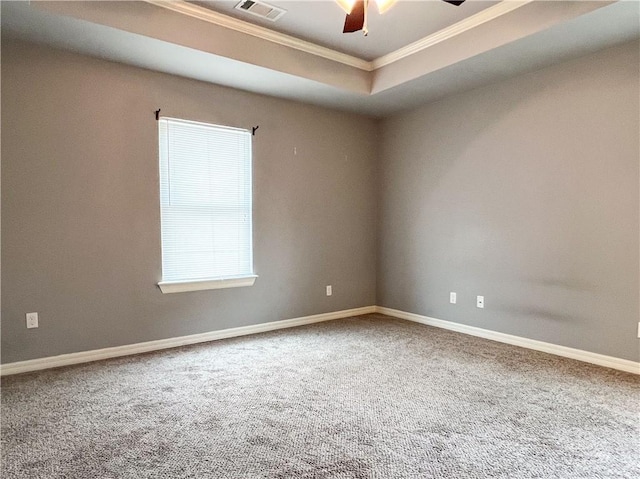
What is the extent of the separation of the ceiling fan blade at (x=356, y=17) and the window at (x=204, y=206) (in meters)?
1.81

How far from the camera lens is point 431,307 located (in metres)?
4.48

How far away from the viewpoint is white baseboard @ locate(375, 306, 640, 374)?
10.0ft

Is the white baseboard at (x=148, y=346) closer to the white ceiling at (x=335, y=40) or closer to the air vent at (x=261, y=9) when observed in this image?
the white ceiling at (x=335, y=40)

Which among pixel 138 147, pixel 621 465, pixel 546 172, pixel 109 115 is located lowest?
pixel 621 465

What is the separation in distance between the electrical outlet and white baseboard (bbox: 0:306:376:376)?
0.26 meters

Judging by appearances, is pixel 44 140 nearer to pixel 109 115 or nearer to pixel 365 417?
pixel 109 115

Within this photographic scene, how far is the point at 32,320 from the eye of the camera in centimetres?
304

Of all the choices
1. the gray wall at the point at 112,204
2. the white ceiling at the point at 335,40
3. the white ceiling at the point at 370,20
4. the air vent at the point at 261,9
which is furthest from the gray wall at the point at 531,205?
the air vent at the point at 261,9

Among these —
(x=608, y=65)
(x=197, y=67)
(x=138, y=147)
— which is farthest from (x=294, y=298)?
(x=608, y=65)

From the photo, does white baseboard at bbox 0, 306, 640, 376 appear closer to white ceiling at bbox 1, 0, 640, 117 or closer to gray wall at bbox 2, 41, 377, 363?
gray wall at bbox 2, 41, 377, 363

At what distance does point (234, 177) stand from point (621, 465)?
139 inches

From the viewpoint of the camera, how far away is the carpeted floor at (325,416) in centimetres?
181

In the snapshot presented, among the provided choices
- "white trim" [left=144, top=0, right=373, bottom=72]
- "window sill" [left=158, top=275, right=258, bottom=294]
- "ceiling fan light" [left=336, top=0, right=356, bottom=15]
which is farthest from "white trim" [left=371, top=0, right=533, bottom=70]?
"window sill" [left=158, top=275, right=258, bottom=294]

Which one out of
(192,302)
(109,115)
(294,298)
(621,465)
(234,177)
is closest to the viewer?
(621,465)
